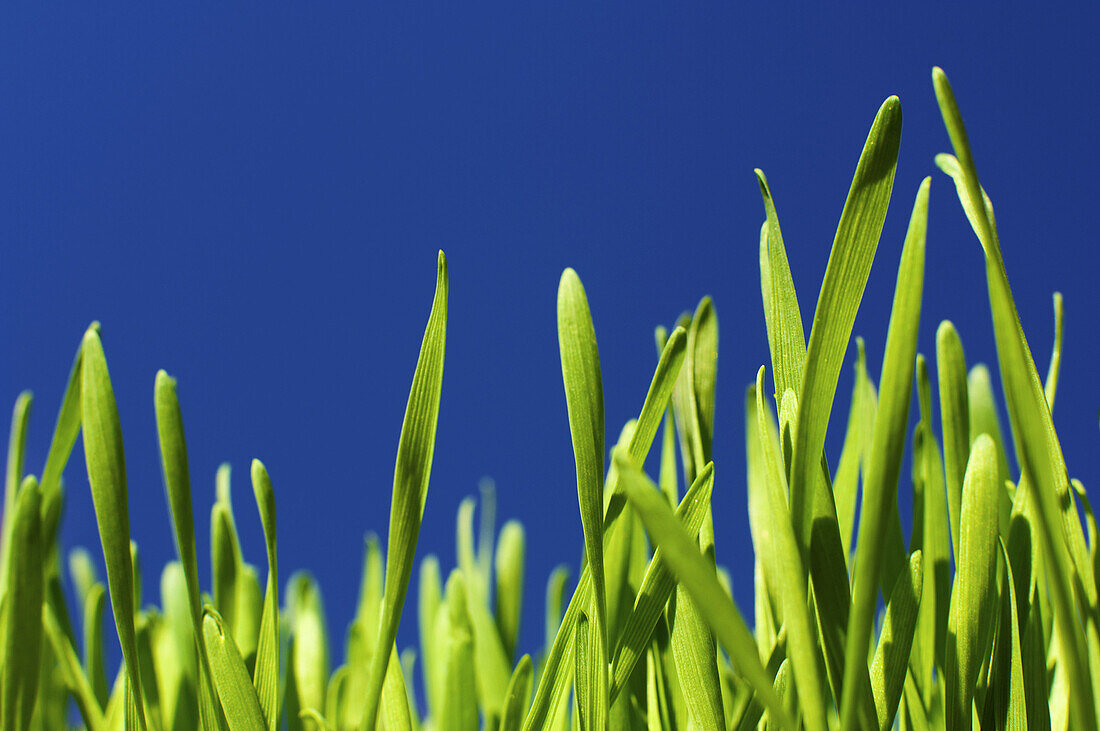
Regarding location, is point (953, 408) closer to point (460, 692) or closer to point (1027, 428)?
point (1027, 428)

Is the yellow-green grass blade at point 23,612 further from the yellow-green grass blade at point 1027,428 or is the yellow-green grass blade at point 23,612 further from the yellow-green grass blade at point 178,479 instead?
the yellow-green grass blade at point 1027,428

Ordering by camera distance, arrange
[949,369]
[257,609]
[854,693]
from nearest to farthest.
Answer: [854,693]
[949,369]
[257,609]

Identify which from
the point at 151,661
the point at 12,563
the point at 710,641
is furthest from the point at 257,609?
the point at 710,641

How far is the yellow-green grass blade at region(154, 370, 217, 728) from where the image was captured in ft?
0.86

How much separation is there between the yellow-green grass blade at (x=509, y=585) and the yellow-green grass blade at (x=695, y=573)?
16.1 inches

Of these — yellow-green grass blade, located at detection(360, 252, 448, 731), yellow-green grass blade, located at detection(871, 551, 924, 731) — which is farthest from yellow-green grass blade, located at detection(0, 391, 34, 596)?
yellow-green grass blade, located at detection(871, 551, 924, 731)

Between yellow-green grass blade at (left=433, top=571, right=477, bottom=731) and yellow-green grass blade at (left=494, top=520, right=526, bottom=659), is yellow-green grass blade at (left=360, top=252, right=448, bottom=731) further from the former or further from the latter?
yellow-green grass blade at (left=494, top=520, right=526, bottom=659)

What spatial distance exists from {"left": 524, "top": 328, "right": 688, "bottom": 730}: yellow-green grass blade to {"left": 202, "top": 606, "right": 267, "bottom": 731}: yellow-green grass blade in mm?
96

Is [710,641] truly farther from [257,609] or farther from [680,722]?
[257,609]

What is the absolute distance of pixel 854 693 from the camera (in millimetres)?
180

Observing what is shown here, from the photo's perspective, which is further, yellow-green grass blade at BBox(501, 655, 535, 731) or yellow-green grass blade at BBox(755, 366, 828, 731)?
yellow-green grass blade at BBox(501, 655, 535, 731)

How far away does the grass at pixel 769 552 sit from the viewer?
180 mm

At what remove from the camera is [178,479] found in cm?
27

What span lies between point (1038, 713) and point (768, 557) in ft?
0.33
